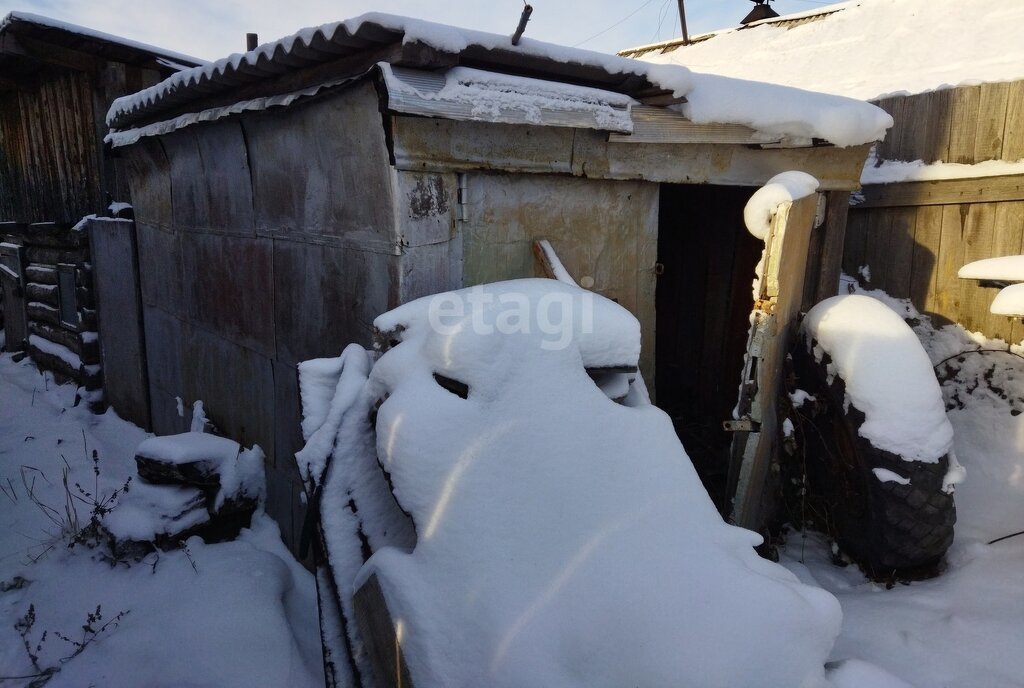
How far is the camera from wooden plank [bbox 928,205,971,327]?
4.95 m

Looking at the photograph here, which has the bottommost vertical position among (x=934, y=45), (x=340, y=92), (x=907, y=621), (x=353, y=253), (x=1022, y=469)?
(x=907, y=621)

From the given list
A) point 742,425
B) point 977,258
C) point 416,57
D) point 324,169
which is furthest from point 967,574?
point 324,169

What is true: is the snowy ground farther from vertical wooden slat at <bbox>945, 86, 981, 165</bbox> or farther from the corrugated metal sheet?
the corrugated metal sheet

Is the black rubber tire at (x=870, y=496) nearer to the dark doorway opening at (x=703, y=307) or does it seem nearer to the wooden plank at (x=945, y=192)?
the dark doorway opening at (x=703, y=307)

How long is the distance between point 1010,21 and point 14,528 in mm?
10710

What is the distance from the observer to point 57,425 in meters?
6.70

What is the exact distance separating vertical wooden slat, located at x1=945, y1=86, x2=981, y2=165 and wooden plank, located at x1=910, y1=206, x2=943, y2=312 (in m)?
0.41

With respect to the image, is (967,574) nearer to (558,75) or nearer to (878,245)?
(878,245)

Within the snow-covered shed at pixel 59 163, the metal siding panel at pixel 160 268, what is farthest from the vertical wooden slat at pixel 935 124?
the snow-covered shed at pixel 59 163

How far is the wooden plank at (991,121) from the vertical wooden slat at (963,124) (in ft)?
0.09

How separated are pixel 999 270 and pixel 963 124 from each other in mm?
1761

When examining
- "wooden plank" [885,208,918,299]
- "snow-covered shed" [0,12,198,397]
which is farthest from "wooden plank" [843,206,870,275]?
"snow-covered shed" [0,12,198,397]

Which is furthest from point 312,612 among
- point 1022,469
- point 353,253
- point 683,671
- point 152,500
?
point 1022,469

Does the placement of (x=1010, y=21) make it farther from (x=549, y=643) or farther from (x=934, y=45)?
(x=549, y=643)
